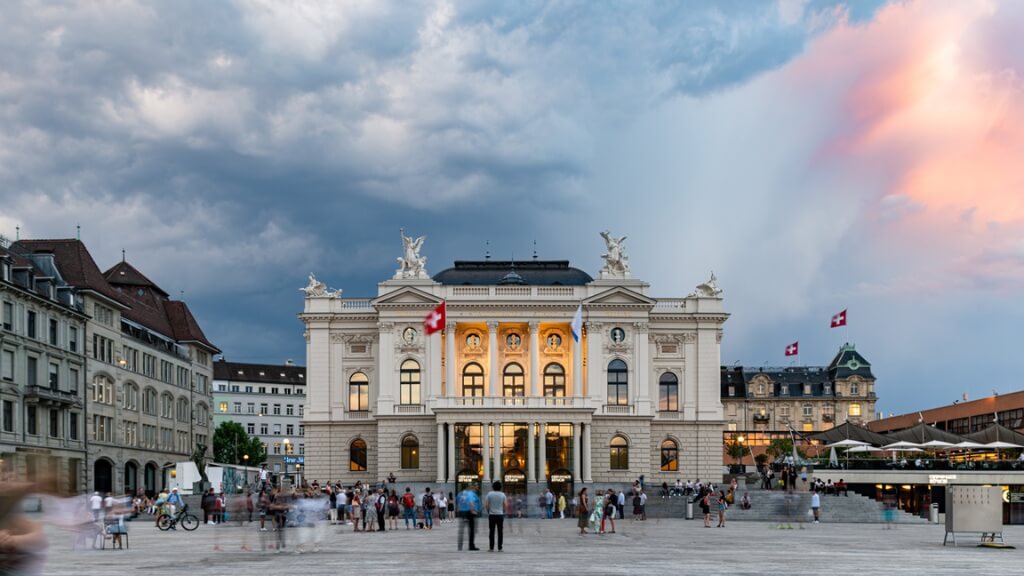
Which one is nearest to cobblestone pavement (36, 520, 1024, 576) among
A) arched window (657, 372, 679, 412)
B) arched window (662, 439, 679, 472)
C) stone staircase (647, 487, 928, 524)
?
stone staircase (647, 487, 928, 524)

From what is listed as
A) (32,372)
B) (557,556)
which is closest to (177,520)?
(557,556)

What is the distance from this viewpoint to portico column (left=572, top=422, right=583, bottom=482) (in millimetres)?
86750

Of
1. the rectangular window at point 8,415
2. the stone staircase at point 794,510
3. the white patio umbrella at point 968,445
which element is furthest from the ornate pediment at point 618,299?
the rectangular window at point 8,415

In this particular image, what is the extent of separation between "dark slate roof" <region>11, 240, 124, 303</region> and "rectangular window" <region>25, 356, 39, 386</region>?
10106 millimetres

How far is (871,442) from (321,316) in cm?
4050

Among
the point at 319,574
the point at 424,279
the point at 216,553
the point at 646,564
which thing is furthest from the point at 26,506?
the point at 424,279

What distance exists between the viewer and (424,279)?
91375mm

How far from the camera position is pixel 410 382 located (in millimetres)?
90750

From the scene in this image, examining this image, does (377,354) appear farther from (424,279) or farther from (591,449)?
(591,449)

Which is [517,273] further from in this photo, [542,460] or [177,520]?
[177,520]

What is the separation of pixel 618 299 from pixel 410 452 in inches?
731

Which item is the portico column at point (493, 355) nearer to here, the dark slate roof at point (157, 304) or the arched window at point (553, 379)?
the arched window at point (553, 379)

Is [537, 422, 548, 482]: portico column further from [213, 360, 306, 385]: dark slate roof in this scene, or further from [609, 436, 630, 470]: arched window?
[213, 360, 306, 385]: dark slate roof

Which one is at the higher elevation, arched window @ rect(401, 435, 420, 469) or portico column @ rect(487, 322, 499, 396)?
portico column @ rect(487, 322, 499, 396)
